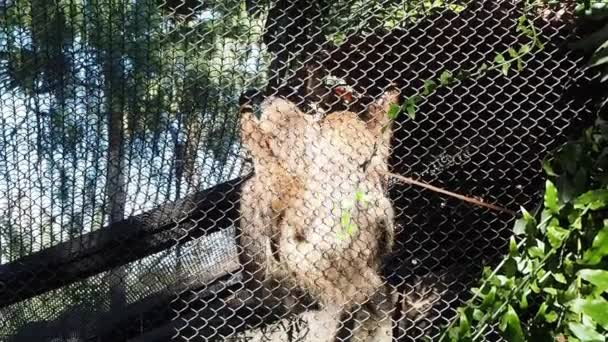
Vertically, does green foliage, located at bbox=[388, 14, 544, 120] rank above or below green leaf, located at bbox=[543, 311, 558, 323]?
above

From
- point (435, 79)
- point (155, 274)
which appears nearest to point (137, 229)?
point (155, 274)

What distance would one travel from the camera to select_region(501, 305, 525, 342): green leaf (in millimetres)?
1509

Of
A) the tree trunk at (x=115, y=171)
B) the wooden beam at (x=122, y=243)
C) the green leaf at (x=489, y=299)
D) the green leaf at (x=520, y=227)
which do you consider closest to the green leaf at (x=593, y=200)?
the green leaf at (x=520, y=227)

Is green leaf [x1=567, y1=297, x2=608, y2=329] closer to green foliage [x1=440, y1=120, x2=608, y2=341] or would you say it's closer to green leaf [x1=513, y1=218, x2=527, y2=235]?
green foliage [x1=440, y1=120, x2=608, y2=341]

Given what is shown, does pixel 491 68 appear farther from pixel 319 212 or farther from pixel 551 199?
pixel 319 212

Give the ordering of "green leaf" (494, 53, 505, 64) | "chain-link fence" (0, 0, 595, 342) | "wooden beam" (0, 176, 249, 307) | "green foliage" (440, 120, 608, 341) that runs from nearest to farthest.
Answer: "green foliage" (440, 120, 608, 341) < "chain-link fence" (0, 0, 595, 342) < "wooden beam" (0, 176, 249, 307) < "green leaf" (494, 53, 505, 64)

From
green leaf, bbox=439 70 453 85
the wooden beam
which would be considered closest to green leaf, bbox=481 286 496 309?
green leaf, bbox=439 70 453 85

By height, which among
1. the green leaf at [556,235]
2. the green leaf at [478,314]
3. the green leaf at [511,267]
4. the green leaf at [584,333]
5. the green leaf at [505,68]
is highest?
the green leaf at [505,68]

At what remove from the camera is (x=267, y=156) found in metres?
1.93

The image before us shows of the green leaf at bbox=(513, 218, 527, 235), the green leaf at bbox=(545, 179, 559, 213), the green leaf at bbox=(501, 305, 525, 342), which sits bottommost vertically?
the green leaf at bbox=(501, 305, 525, 342)

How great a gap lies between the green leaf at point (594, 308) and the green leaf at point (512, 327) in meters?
0.10

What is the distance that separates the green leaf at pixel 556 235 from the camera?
160cm

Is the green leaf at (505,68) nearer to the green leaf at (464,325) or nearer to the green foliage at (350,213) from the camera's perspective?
the green foliage at (350,213)

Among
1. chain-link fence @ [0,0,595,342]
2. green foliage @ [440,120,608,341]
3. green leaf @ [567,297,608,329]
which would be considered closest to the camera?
green leaf @ [567,297,608,329]
